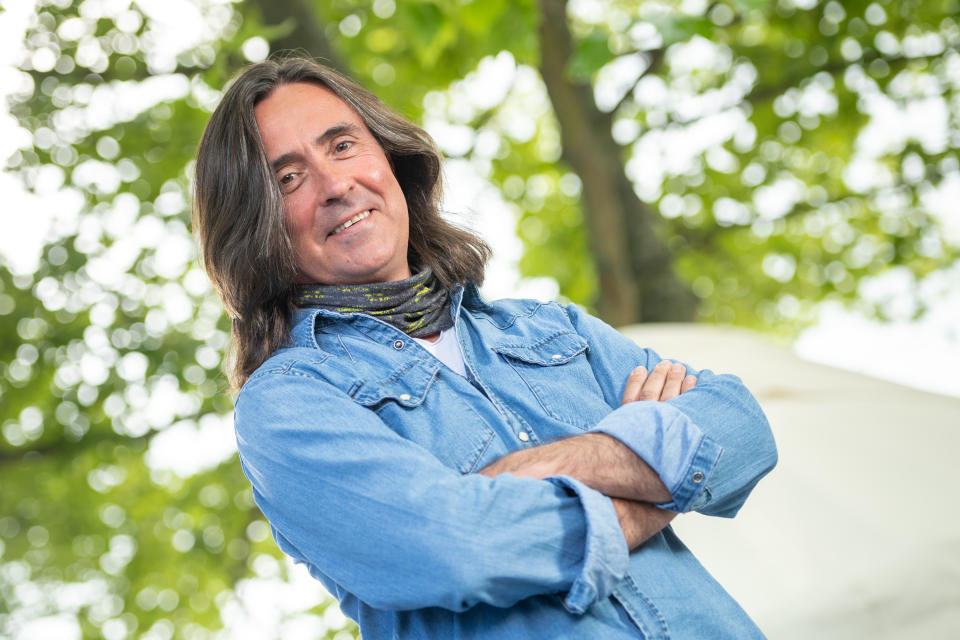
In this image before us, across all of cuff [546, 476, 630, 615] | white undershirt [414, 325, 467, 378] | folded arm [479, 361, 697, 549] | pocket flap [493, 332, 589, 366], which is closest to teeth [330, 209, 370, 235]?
white undershirt [414, 325, 467, 378]

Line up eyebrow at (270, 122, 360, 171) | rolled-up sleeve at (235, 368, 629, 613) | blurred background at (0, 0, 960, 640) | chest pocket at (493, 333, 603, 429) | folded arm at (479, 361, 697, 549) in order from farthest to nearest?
blurred background at (0, 0, 960, 640), eyebrow at (270, 122, 360, 171), chest pocket at (493, 333, 603, 429), folded arm at (479, 361, 697, 549), rolled-up sleeve at (235, 368, 629, 613)

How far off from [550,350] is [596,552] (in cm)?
55

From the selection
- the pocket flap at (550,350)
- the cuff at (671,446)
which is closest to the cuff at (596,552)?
the cuff at (671,446)

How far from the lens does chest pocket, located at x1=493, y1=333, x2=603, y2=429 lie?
174 cm

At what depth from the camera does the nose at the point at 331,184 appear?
1832mm

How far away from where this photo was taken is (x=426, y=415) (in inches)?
63.7

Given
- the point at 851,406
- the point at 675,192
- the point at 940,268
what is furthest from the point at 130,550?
the point at 940,268

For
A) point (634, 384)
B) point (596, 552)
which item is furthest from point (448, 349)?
point (596, 552)

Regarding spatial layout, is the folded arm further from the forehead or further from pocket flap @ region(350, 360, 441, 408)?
the forehead

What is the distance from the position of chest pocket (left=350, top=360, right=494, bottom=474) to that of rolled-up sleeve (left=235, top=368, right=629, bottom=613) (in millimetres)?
104

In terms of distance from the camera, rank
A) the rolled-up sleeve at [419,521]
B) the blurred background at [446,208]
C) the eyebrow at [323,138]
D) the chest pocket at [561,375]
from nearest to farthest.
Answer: the rolled-up sleeve at [419,521]
the chest pocket at [561,375]
the eyebrow at [323,138]
the blurred background at [446,208]

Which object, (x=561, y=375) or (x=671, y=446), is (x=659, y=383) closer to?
(x=561, y=375)

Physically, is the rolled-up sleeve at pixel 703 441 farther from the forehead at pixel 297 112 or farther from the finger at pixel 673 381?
the forehead at pixel 297 112

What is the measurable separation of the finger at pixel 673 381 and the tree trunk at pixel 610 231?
128 inches
